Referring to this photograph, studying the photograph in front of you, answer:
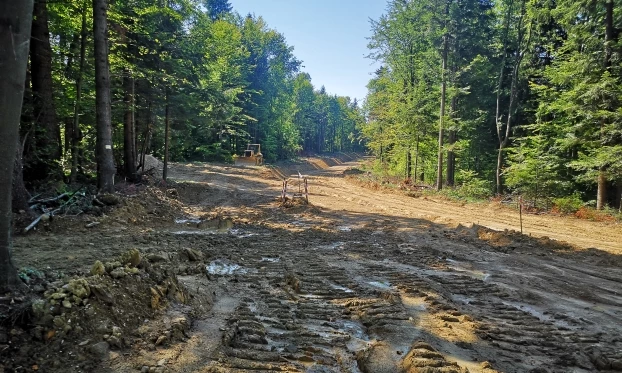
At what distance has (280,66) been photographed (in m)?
51.0

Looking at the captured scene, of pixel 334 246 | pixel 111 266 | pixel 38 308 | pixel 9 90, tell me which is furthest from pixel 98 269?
pixel 334 246

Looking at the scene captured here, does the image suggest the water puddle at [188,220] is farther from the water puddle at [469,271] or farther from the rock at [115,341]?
the rock at [115,341]

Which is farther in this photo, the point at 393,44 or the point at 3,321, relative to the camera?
the point at 393,44

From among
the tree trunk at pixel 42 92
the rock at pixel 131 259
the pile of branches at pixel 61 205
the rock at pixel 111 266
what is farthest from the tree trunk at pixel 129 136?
the rock at pixel 111 266

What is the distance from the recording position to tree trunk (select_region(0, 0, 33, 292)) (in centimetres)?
337

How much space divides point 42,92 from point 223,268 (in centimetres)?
808

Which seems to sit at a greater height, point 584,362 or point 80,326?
point 80,326

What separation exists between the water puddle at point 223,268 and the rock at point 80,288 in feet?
10.9

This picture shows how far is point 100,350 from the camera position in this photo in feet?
10.8

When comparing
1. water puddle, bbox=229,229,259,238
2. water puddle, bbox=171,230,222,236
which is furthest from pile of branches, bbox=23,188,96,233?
water puddle, bbox=229,229,259,238

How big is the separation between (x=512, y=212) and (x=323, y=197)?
358 inches

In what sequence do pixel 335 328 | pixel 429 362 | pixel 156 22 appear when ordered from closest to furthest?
pixel 429 362, pixel 335 328, pixel 156 22

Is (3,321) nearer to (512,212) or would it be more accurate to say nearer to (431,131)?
(512,212)

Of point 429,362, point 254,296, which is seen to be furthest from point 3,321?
point 429,362
